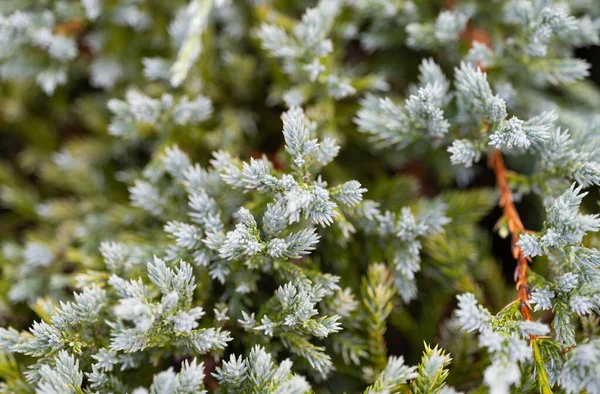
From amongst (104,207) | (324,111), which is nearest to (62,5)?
(104,207)

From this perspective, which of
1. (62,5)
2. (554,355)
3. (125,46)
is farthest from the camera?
(125,46)

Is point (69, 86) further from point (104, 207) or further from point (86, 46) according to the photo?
point (104, 207)

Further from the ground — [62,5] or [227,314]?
[62,5]

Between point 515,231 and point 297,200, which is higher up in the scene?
point 297,200

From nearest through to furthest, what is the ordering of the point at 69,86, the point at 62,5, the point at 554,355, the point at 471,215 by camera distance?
1. the point at 554,355
2. the point at 471,215
3. the point at 62,5
4. the point at 69,86

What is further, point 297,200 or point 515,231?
point 515,231
